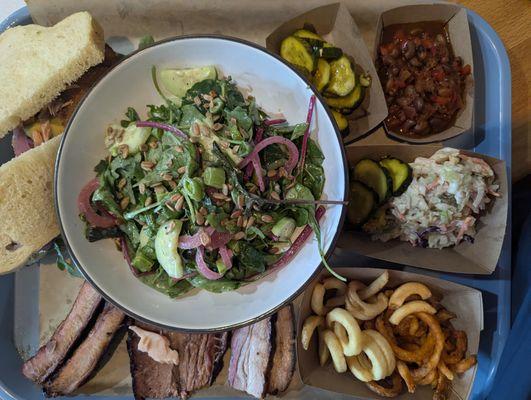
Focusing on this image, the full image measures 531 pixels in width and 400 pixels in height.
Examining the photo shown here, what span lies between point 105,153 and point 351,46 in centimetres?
126

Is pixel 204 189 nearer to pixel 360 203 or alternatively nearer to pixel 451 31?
pixel 360 203

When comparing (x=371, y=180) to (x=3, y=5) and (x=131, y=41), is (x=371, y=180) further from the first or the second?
(x=3, y=5)

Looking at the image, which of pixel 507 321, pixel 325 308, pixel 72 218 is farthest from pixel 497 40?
pixel 72 218

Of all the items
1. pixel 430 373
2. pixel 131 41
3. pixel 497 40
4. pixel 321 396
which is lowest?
pixel 321 396

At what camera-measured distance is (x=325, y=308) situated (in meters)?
2.25

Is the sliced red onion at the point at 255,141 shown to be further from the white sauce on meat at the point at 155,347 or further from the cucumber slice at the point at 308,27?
the white sauce on meat at the point at 155,347

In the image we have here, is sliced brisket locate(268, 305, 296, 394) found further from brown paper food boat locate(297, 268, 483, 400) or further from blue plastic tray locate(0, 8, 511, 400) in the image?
blue plastic tray locate(0, 8, 511, 400)

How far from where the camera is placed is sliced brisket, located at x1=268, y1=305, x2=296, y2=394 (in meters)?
2.26

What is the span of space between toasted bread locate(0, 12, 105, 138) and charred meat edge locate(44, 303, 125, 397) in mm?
1023

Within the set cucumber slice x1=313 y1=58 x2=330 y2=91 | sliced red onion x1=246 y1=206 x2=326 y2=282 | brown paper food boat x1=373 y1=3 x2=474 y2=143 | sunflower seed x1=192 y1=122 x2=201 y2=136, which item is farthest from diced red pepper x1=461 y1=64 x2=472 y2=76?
sunflower seed x1=192 y1=122 x2=201 y2=136

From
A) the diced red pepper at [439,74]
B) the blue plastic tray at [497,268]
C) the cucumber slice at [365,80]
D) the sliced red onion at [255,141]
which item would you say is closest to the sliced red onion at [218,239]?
the sliced red onion at [255,141]

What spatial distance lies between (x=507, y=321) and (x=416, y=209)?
29.3 inches

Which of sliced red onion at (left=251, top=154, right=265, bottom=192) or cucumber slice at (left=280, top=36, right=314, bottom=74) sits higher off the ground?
cucumber slice at (left=280, top=36, right=314, bottom=74)

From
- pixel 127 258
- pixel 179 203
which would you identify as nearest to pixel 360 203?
pixel 179 203
